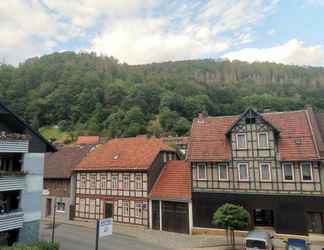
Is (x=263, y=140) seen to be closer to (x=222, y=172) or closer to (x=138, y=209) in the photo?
(x=222, y=172)

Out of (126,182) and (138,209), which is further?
(126,182)

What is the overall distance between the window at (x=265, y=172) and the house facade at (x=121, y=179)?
992cm

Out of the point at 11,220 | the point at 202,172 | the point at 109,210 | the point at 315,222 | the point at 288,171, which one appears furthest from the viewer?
the point at 109,210

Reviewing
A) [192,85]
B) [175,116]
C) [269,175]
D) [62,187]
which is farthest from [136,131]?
[269,175]

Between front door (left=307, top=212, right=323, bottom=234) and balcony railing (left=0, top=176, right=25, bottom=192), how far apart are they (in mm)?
19940

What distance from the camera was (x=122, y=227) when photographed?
23.6 m

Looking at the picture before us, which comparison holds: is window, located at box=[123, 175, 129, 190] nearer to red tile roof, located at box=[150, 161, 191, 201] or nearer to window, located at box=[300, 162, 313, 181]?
red tile roof, located at box=[150, 161, 191, 201]

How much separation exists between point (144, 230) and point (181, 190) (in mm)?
4926

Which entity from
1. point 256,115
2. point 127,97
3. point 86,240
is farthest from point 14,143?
point 127,97

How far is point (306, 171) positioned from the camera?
61.1 ft

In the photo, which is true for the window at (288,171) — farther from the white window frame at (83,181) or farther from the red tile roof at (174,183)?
the white window frame at (83,181)

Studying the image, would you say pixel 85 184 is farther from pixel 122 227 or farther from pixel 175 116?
pixel 175 116

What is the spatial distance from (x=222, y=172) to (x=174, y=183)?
4.94 metres

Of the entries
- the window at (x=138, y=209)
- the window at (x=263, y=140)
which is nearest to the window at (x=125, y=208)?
the window at (x=138, y=209)
